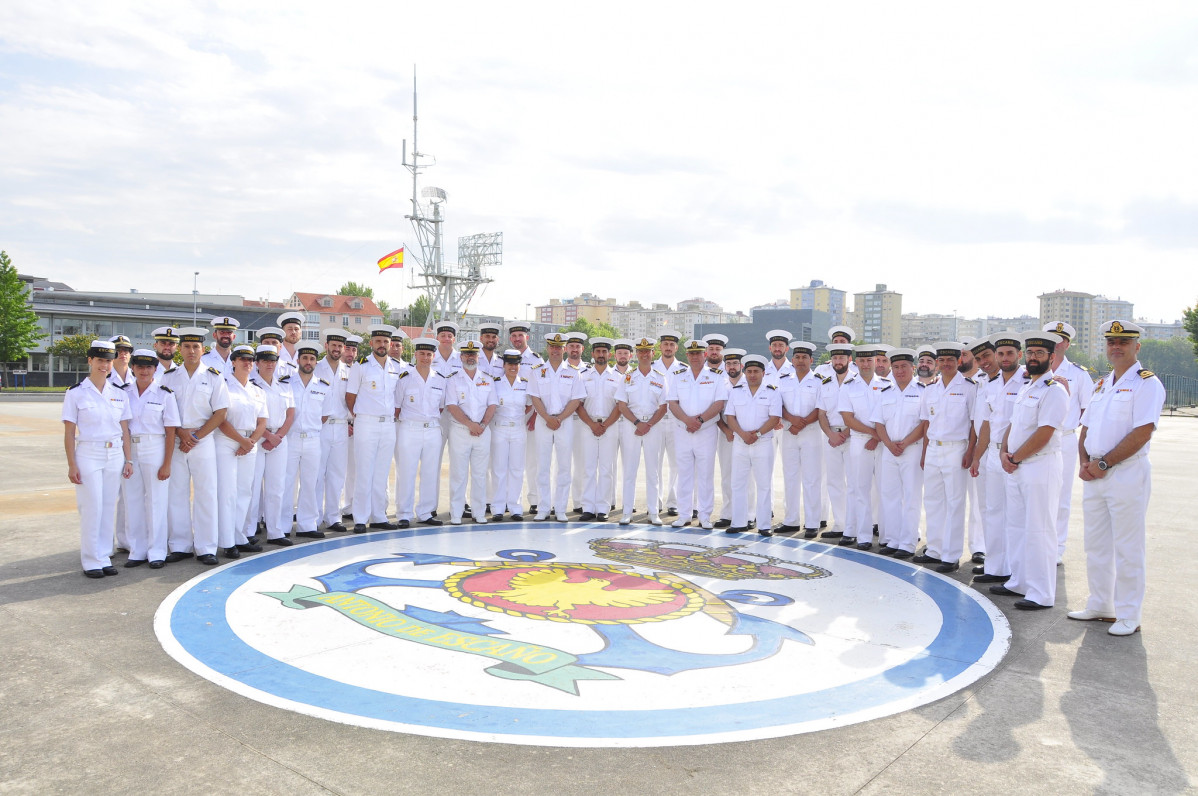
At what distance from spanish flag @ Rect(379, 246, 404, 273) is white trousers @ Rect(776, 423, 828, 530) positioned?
36.2m

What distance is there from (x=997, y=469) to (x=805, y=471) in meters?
2.47

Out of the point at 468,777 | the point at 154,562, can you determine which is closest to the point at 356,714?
the point at 468,777

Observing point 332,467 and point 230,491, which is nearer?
point 230,491

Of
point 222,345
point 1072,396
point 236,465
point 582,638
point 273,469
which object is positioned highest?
point 222,345

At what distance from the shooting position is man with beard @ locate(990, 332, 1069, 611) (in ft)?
21.0

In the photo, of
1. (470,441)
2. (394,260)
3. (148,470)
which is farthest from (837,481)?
(394,260)

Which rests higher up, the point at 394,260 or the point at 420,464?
the point at 394,260

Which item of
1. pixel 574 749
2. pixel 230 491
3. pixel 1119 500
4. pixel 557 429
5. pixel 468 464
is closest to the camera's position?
pixel 574 749

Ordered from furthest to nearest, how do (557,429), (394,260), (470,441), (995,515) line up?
(394,260), (557,429), (470,441), (995,515)

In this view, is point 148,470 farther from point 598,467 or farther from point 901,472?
point 901,472

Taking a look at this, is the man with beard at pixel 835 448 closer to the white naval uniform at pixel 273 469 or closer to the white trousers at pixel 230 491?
the white naval uniform at pixel 273 469

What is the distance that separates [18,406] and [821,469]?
32.9m

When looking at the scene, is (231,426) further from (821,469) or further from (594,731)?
(821,469)

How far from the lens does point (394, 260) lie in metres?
42.4
